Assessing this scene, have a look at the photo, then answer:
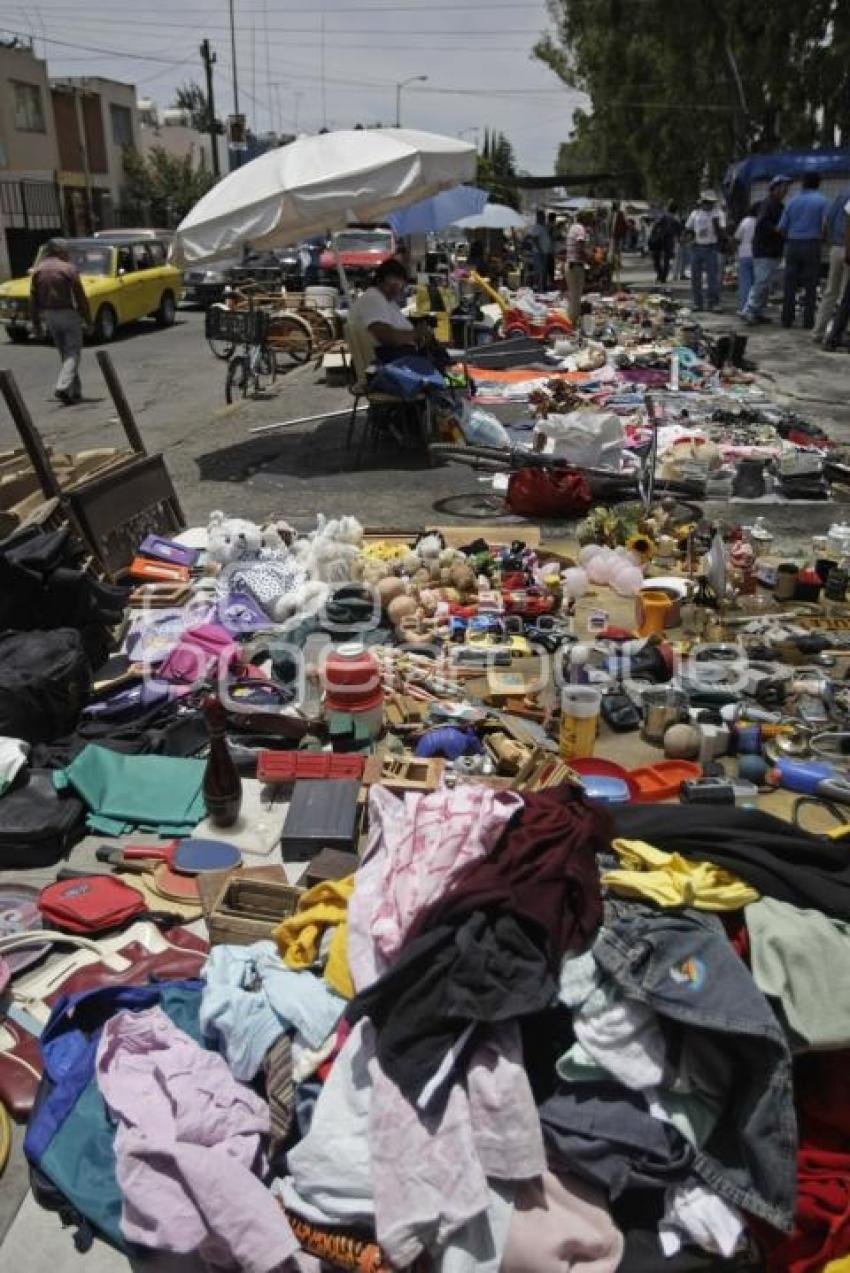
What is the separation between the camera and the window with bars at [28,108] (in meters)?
33.2

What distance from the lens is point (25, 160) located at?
33750mm

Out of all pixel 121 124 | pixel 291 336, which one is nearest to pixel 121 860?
pixel 291 336

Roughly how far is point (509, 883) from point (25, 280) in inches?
798

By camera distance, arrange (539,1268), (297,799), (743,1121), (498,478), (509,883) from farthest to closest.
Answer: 1. (498,478)
2. (297,799)
3. (509,883)
4. (743,1121)
5. (539,1268)

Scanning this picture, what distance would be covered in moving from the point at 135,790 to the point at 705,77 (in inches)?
1323

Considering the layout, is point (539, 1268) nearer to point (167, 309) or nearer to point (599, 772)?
point (599, 772)

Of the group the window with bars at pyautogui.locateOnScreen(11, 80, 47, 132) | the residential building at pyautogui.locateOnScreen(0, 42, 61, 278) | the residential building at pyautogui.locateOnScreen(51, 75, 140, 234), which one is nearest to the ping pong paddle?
the residential building at pyautogui.locateOnScreen(0, 42, 61, 278)

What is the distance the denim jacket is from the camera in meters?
2.30

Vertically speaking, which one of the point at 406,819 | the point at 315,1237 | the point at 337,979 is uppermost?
the point at 406,819

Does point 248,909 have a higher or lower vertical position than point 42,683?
lower

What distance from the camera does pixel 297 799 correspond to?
3982 millimetres

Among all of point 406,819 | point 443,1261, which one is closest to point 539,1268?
point 443,1261

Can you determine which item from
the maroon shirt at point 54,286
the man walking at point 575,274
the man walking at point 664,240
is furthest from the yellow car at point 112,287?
the man walking at point 664,240

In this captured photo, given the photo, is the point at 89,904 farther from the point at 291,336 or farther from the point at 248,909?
the point at 291,336
